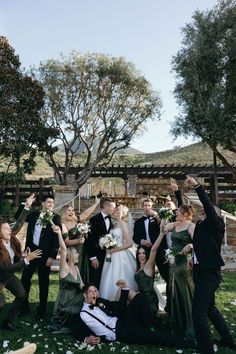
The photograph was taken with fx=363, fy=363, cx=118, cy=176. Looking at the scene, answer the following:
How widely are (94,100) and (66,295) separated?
73.4 ft

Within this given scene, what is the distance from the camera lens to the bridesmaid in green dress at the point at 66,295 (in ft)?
18.7

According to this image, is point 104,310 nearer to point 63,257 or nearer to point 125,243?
point 63,257

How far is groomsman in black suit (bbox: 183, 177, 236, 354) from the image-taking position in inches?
178

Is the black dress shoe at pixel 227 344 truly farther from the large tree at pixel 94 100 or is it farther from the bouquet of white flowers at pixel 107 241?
the large tree at pixel 94 100

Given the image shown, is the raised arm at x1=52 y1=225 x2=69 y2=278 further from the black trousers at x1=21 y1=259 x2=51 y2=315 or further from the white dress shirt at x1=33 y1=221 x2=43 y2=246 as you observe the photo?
the white dress shirt at x1=33 y1=221 x2=43 y2=246

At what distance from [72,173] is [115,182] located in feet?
63.7

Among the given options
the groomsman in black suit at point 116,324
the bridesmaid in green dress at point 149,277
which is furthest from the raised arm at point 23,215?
the bridesmaid in green dress at point 149,277

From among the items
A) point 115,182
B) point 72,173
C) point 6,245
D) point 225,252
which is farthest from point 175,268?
point 115,182

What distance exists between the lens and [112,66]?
1048 inches

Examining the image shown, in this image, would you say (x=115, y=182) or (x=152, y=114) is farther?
(x=115, y=182)

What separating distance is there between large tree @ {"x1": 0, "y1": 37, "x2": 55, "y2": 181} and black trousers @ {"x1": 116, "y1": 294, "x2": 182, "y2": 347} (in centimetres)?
1479

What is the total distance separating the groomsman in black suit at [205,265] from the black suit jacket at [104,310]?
4.51ft

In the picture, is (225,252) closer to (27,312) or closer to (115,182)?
(27,312)

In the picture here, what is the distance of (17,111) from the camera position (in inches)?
770
